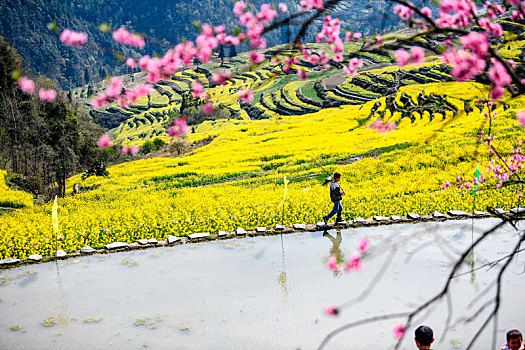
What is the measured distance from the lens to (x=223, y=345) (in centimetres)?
706

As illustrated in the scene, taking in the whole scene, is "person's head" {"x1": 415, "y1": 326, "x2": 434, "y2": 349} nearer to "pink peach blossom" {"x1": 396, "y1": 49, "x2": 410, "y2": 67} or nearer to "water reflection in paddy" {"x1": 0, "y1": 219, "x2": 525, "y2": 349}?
"water reflection in paddy" {"x1": 0, "y1": 219, "x2": 525, "y2": 349}

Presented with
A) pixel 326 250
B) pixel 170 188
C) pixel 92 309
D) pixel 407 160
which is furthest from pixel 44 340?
pixel 407 160

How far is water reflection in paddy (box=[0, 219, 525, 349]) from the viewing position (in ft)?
23.9

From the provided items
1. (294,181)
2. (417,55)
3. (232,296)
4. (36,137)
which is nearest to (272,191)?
(294,181)

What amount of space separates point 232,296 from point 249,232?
4.44 metres

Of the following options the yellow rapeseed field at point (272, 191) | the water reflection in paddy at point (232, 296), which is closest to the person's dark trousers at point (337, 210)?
the yellow rapeseed field at point (272, 191)

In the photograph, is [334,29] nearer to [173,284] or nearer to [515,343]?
[515,343]

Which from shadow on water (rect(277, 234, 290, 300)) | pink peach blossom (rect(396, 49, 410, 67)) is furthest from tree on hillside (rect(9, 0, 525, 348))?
shadow on water (rect(277, 234, 290, 300))

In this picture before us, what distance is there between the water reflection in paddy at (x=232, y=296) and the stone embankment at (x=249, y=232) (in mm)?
395

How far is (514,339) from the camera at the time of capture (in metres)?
5.07

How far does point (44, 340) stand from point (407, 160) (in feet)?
62.3

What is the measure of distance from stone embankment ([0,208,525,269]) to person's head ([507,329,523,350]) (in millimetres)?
7649

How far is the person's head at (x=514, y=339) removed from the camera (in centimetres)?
505

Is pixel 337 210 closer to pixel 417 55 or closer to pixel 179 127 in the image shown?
pixel 179 127
